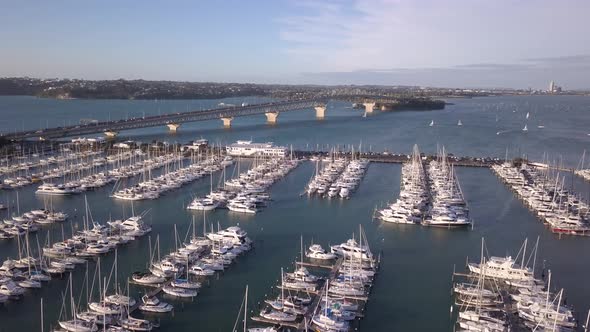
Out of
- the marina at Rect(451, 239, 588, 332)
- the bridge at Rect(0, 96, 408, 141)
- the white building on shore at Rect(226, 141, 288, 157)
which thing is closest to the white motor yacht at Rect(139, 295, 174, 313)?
the marina at Rect(451, 239, 588, 332)

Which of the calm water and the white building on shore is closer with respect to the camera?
the calm water

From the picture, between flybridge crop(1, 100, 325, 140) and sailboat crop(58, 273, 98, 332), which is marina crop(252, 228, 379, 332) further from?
flybridge crop(1, 100, 325, 140)

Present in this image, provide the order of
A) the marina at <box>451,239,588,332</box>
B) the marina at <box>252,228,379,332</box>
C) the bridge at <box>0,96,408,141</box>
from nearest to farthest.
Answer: the marina at <box>451,239,588,332</box> → the marina at <box>252,228,379,332</box> → the bridge at <box>0,96,408,141</box>

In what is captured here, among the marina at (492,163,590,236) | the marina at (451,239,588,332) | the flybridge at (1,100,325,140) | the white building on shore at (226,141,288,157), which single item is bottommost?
the marina at (451,239,588,332)

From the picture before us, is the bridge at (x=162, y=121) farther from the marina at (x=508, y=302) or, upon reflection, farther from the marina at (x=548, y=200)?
the marina at (x=508, y=302)

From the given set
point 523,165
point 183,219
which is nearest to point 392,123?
point 523,165

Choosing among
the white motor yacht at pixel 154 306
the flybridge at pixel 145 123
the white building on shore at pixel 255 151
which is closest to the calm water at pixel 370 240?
the white motor yacht at pixel 154 306

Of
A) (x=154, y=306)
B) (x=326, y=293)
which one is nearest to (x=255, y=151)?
(x=154, y=306)

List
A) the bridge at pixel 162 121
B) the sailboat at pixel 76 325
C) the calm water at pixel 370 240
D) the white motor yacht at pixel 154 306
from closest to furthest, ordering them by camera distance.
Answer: the sailboat at pixel 76 325, the white motor yacht at pixel 154 306, the calm water at pixel 370 240, the bridge at pixel 162 121

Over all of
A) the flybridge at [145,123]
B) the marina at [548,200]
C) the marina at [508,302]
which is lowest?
the marina at [508,302]

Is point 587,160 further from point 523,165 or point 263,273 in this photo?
point 263,273

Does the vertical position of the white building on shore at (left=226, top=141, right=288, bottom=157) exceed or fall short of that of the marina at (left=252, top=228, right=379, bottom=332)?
it exceeds it
